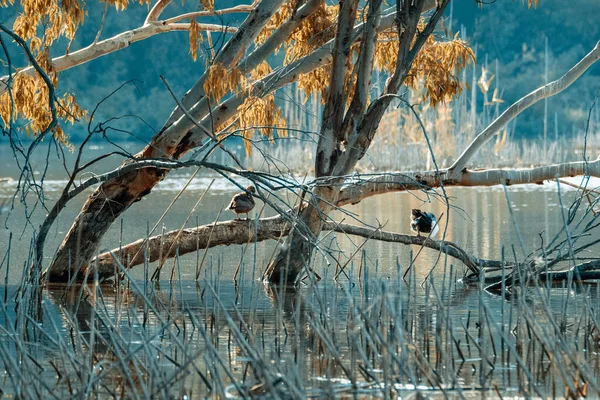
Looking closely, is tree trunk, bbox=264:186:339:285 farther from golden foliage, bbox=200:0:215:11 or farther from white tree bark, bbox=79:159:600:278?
golden foliage, bbox=200:0:215:11

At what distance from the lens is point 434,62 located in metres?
7.78

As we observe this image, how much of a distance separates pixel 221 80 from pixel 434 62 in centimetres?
170

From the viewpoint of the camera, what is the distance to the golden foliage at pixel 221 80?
22.7ft

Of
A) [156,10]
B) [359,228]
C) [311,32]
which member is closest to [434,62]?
[311,32]

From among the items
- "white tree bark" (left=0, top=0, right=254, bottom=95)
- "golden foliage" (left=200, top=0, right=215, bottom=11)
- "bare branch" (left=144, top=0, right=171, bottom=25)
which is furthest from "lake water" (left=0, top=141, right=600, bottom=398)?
"bare branch" (left=144, top=0, right=171, bottom=25)

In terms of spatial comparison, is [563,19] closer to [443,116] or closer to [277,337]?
[443,116]

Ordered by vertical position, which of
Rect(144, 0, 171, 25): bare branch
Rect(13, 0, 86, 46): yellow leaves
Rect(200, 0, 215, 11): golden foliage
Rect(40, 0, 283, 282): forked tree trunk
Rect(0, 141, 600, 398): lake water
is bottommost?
Rect(0, 141, 600, 398): lake water

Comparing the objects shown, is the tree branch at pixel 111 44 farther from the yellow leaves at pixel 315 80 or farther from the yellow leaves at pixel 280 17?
the yellow leaves at pixel 315 80

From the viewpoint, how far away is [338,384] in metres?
4.09

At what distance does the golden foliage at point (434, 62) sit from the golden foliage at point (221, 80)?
1.27m

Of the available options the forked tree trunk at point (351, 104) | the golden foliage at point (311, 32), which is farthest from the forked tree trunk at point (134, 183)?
the forked tree trunk at point (351, 104)

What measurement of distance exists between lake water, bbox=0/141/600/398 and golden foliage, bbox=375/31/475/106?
1250mm

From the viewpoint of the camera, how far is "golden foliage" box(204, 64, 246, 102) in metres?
6.92

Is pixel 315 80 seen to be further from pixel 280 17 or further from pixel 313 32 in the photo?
pixel 280 17
